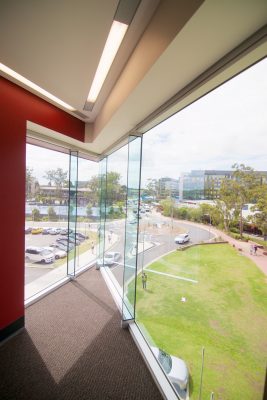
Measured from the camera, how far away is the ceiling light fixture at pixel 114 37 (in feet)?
4.75

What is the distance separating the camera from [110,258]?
5148 mm

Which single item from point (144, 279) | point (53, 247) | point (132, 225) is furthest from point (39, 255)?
point (144, 279)

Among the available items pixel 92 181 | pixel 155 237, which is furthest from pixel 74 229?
pixel 155 237

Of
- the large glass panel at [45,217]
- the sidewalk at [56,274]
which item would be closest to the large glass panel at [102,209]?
the sidewalk at [56,274]

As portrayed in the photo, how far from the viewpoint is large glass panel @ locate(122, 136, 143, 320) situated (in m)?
3.15

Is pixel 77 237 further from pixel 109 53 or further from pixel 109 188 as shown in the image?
pixel 109 53

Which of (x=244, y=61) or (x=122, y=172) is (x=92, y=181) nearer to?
(x=122, y=172)

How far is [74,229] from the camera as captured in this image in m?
4.93

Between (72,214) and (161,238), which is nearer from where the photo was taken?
(161,238)

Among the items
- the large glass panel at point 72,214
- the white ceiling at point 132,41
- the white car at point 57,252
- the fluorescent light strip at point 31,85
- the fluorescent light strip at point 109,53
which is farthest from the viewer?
the large glass panel at point 72,214

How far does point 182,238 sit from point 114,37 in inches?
79.8

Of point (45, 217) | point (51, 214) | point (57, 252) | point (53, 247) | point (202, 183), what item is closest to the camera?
point (202, 183)

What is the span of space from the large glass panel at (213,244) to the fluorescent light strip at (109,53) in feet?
2.96

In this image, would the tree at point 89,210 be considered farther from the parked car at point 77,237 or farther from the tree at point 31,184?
the tree at point 31,184
